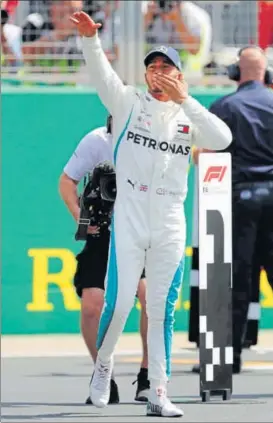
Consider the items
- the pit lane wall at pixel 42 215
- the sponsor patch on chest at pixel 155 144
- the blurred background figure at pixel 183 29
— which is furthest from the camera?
the blurred background figure at pixel 183 29

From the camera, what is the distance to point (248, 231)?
10133 mm

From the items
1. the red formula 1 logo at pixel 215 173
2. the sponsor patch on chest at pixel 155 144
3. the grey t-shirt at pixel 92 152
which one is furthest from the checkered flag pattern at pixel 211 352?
the grey t-shirt at pixel 92 152

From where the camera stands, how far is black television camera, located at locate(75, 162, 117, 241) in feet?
28.8

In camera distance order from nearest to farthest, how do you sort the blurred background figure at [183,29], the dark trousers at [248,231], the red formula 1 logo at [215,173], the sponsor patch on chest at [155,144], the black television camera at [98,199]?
the sponsor patch on chest at [155,144]
the red formula 1 logo at [215,173]
the black television camera at [98,199]
the dark trousers at [248,231]
the blurred background figure at [183,29]

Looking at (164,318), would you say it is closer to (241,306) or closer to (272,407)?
(272,407)

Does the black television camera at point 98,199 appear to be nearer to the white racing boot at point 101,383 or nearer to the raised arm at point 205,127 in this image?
the raised arm at point 205,127

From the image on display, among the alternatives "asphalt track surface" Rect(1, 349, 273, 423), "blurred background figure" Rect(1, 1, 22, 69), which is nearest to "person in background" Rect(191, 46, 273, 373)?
"asphalt track surface" Rect(1, 349, 273, 423)

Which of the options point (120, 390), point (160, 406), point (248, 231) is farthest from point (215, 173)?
point (120, 390)

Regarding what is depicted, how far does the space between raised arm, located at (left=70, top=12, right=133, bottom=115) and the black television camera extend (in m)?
0.52

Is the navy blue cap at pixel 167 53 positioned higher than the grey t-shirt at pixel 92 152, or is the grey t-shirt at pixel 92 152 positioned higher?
the navy blue cap at pixel 167 53

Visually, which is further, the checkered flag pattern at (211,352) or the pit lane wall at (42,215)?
the pit lane wall at (42,215)

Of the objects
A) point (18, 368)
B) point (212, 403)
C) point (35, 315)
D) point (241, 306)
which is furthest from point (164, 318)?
point (35, 315)

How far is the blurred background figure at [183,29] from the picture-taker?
13523 mm

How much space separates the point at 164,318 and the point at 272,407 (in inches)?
34.1
